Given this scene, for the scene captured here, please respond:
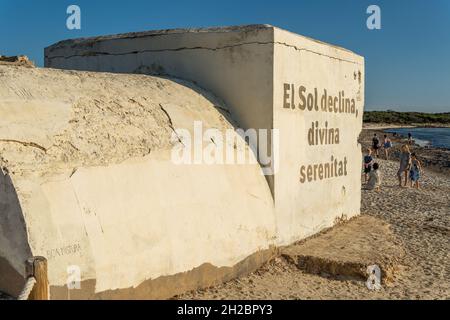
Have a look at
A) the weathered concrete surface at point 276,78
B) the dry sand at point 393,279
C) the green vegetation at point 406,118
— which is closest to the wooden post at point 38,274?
the dry sand at point 393,279

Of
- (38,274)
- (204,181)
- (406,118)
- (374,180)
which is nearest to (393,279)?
(204,181)

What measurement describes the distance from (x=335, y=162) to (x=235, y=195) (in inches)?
115

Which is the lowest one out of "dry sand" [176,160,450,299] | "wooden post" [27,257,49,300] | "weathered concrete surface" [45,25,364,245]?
"dry sand" [176,160,450,299]

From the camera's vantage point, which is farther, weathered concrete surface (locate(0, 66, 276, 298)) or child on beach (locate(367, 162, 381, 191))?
child on beach (locate(367, 162, 381, 191))

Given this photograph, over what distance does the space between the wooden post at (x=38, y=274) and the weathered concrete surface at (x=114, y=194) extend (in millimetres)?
607

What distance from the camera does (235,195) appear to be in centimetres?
585

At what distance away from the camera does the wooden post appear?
10.6 feet

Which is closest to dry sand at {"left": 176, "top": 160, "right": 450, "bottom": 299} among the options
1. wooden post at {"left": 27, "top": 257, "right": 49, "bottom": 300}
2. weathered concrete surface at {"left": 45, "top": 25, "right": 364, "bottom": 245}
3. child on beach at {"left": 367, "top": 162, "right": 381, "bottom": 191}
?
weathered concrete surface at {"left": 45, "top": 25, "right": 364, "bottom": 245}

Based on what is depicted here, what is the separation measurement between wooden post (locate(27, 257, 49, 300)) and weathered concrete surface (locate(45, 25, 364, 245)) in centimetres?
360

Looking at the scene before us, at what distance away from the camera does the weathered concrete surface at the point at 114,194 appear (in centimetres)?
404

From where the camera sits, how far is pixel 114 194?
4.54m

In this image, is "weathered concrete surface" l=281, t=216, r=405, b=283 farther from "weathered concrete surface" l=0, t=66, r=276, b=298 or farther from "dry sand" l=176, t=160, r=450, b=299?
"weathered concrete surface" l=0, t=66, r=276, b=298

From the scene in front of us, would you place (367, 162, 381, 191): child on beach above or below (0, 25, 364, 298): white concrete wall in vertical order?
below

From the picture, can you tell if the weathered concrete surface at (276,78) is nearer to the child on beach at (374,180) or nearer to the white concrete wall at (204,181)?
the white concrete wall at (204,181)
